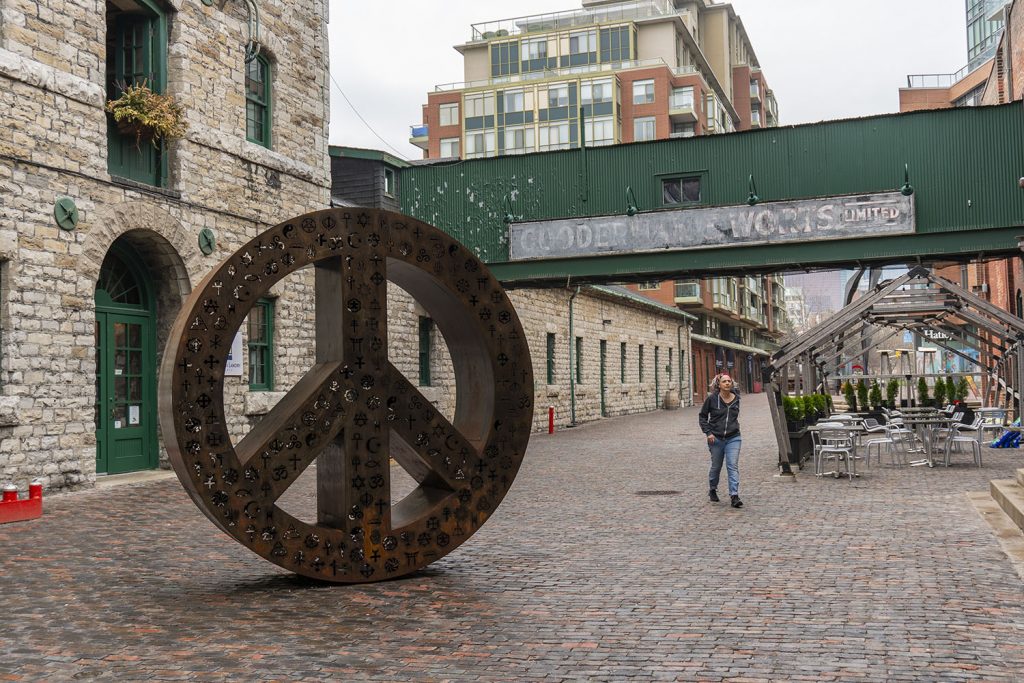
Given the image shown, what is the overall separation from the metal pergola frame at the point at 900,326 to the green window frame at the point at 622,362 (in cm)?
807

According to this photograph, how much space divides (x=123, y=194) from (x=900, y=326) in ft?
61.5

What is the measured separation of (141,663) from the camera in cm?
482

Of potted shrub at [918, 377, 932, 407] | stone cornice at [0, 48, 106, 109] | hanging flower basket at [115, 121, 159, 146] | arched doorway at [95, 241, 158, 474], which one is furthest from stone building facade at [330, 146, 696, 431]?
potted shrub at [918, 377, 932, 407]

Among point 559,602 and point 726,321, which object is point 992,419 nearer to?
point 559,602

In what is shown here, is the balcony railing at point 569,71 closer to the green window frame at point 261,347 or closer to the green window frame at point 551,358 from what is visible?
the green window frame at point 551,358

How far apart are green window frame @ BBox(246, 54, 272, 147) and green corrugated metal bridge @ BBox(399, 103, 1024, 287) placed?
184 inches

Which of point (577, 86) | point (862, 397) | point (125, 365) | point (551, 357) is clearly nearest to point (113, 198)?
point (125, 365)

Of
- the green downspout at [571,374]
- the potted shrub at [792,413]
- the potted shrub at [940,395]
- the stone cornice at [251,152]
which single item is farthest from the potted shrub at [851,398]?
the stone cornice at [251,152]

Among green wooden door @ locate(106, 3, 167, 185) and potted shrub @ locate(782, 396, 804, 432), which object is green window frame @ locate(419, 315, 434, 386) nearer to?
green wooden door @ locate(106, 3, 167, 185)

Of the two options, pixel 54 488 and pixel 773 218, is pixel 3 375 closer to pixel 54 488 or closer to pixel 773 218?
pixel 54 488

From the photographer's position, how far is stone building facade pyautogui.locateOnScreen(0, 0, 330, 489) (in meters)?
11.4

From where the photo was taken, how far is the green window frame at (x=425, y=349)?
Result: 20453 millimetres

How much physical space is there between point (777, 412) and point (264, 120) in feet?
30.4

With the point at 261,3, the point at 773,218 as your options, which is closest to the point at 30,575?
the point at 261,3
